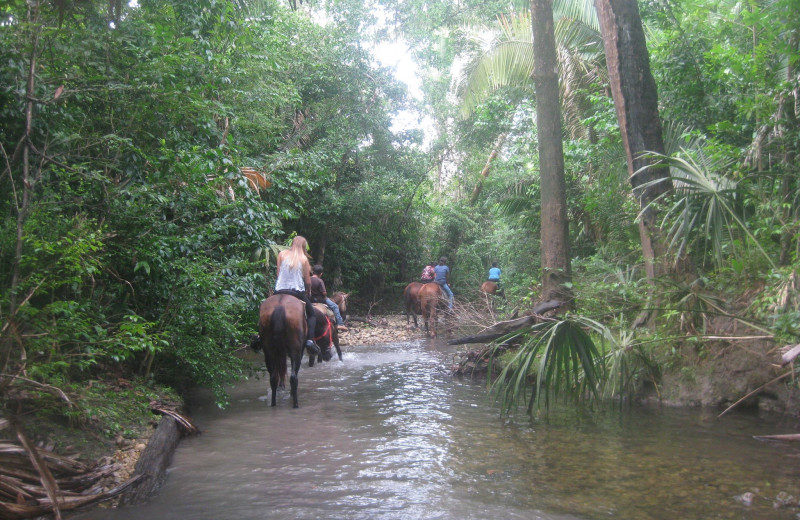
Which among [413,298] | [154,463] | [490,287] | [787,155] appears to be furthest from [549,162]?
[490,287]

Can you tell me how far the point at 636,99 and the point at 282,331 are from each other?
6242mm

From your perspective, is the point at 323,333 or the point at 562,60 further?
the point at 562,60

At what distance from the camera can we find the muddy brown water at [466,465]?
4.07 m

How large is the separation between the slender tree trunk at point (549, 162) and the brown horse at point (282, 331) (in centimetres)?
435

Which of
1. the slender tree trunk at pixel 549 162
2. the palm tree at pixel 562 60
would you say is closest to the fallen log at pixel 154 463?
the slender tree trunk at pixel 549 162

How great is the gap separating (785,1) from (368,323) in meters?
14.8

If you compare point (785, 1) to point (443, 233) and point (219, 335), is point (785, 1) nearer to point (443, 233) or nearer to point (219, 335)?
point (219, 335)

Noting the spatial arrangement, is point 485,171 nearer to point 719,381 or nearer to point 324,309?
point 324,309

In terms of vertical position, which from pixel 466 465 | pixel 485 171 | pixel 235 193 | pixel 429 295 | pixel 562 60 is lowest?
pixel 466 465

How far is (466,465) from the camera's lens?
16.9ft

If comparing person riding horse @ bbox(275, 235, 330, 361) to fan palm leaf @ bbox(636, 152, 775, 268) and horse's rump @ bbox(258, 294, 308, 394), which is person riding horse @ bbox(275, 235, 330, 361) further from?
fan palm leaf @ bbox(636, 152, 775, 268)

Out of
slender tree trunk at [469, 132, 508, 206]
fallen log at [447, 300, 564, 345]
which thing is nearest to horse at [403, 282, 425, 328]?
fallen log at [447, 300, 564, 345]

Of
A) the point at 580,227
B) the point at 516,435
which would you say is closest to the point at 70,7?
the point at 516,435

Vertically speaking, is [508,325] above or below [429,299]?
below
